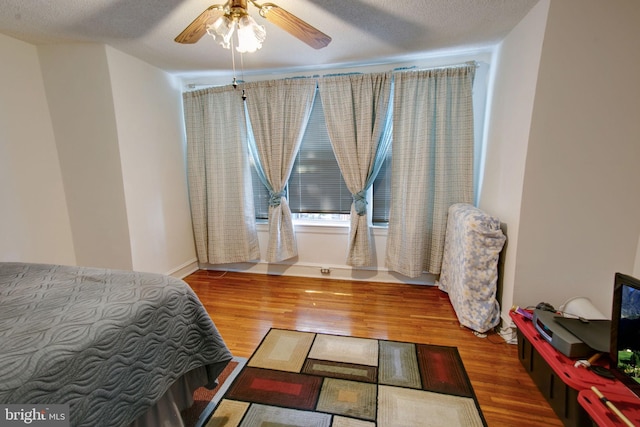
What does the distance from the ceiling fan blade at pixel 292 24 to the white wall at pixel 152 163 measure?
1.73m

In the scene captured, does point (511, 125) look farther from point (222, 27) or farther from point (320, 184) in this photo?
point (222, 27)

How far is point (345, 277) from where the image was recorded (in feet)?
10.3

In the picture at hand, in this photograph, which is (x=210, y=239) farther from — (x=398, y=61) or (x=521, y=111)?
(x=521, y=111)

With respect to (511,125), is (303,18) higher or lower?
higher

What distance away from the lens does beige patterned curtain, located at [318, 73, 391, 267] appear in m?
2.66

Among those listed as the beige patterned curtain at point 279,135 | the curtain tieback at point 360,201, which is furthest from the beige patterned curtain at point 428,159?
the beige patterned curtain at point 279,135

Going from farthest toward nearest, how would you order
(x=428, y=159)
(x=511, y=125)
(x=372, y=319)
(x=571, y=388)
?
(x=428, y=159)
(x=372, y=319)
(x=511, y=125)
(x=571, y=388)

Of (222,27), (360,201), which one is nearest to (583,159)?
(360,201)

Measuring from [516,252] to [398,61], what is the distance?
2027 mm

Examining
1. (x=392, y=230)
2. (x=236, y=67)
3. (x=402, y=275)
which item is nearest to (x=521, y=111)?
(x=392, y=230)

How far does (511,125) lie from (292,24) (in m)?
1.71

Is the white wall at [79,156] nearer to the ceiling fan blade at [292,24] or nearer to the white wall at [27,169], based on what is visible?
the white wall at [27,169]

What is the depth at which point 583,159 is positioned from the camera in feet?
5.53

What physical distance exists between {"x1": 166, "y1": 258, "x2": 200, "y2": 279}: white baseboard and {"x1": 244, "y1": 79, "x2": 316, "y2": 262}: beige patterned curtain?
99 centimetres
